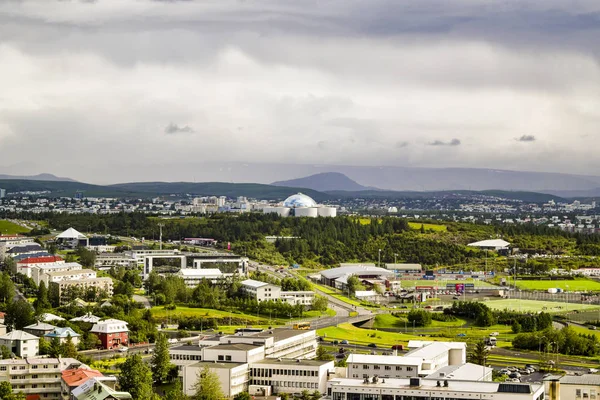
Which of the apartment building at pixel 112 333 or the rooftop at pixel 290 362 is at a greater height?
the rooftop at pixel 290 362

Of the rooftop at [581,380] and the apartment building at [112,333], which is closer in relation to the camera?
the rooftop at [581,380]

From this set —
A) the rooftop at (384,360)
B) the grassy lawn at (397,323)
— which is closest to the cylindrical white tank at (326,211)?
the grassy lawn at (397,323)

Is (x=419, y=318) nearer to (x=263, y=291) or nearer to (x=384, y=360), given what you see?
(x=263, y=291)

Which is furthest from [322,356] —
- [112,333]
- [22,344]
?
[22,344]

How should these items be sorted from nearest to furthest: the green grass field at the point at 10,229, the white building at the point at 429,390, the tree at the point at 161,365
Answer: the white building at the point at 429,390 < the tree at the point at 161,365 < the green grass field at the point at 10,229

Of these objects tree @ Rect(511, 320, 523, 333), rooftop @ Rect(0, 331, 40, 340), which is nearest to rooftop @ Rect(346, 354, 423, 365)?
rooftop @ Rect(0, 331, 40, 340)

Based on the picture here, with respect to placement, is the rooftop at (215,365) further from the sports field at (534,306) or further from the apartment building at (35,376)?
the sports field at (534,306)

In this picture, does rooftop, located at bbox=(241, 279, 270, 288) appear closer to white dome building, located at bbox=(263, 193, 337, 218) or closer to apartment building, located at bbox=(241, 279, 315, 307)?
apartment building, located at bbox=(241, 279, 315, 307)
